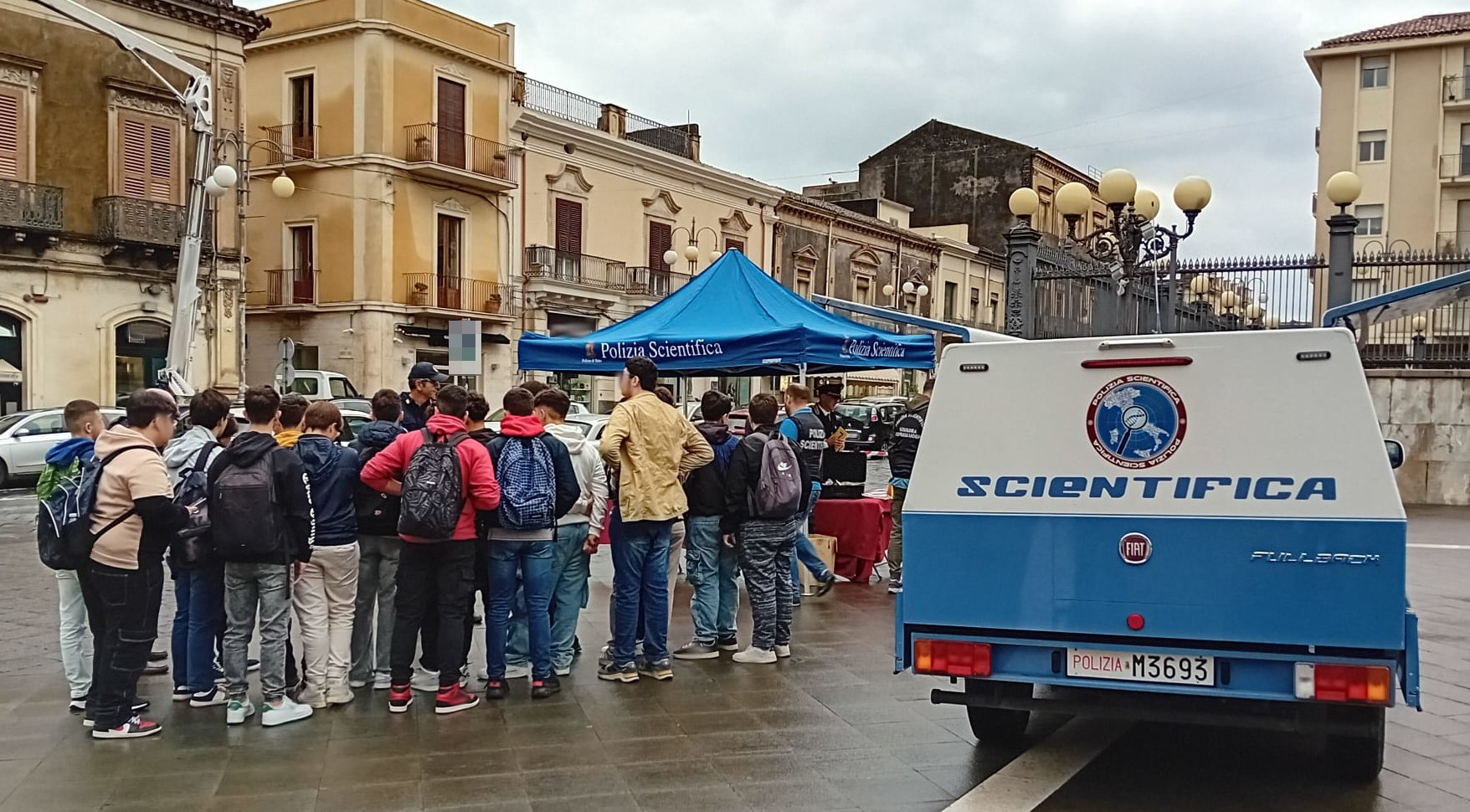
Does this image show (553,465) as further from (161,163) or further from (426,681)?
(161,163)

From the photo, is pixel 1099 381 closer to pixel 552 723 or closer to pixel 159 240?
pixel 552 723

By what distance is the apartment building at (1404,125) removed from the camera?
3922 cm

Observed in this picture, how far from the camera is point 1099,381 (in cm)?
476

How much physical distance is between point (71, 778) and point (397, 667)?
1501 mm

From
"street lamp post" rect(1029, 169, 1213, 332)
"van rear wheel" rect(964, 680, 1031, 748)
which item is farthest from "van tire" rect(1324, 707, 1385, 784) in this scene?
"street lamp post" rect(1029, 169, 1213, 332)

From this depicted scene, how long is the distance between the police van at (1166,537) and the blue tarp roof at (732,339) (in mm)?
4645

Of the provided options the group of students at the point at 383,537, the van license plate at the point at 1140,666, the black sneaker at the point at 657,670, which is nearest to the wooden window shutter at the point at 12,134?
the group of students at the point at 383,537

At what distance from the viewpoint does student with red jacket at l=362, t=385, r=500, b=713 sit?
19.5ft

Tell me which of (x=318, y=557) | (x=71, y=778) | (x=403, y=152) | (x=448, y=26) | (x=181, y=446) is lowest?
(x=71, y=778)

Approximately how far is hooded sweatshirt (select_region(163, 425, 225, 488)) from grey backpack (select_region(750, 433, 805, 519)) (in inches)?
120

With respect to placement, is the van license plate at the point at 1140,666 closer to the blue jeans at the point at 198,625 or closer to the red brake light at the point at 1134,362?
the red brake light at the point at 1134,362

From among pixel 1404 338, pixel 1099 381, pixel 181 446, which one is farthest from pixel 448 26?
pixel 1099 381

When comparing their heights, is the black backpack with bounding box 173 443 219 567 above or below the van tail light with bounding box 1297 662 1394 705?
above

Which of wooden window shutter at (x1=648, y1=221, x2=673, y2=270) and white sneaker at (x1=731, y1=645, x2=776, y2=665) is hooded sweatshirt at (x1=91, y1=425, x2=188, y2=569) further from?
wooden window shutter at (x1=648, y1=221, x2=673, y2=270)
